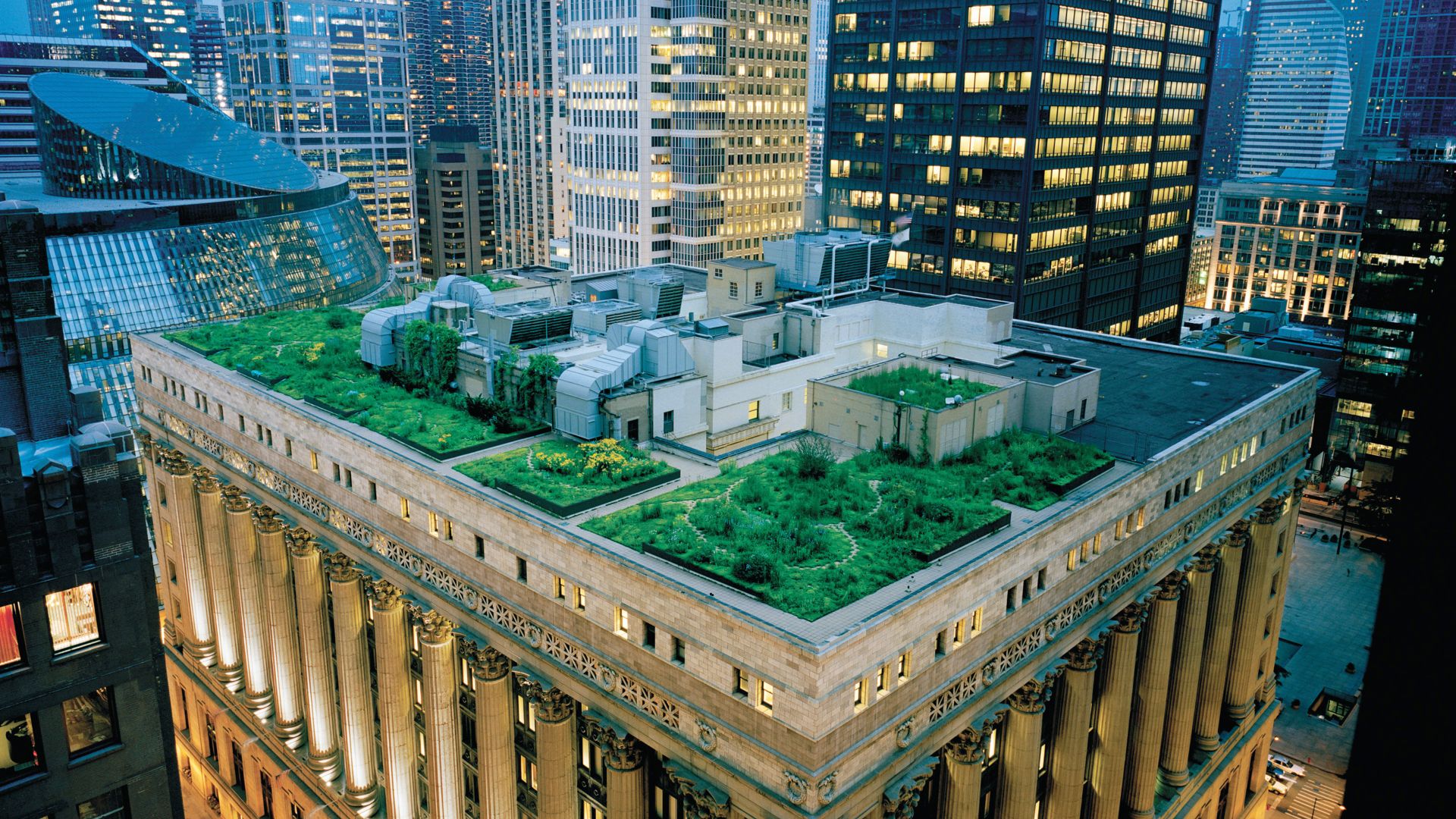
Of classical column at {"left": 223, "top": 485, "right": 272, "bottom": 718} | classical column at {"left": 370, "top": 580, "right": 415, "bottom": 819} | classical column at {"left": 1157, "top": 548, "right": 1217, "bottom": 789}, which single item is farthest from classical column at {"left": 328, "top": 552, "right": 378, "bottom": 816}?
classical column at {"left": 1157, "top": 548, "right": 1217, "bottom": 789}

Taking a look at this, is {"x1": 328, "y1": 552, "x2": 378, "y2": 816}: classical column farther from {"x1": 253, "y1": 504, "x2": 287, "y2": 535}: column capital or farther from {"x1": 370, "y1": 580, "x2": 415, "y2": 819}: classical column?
{"x1": 253, "y1": 504, "x2": 287, "y2": 535}: column capital

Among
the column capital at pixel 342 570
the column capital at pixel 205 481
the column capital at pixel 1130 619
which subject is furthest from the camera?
the column capital at pixel 205 481

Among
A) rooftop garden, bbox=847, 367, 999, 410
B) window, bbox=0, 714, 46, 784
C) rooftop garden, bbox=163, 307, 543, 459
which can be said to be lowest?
rooftop garden, bbox=163, 307, 543, 459

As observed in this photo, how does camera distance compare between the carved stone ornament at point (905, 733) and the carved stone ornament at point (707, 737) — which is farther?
the carved stone ornament at point (905, 733)

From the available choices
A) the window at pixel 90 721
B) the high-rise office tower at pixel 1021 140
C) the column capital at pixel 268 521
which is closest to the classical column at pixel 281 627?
the column capital at pixel 268 521

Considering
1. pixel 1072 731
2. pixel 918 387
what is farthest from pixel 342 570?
pixel 1072 731

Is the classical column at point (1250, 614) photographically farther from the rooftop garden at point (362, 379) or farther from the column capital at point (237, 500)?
the column capital at point (237, 500)
